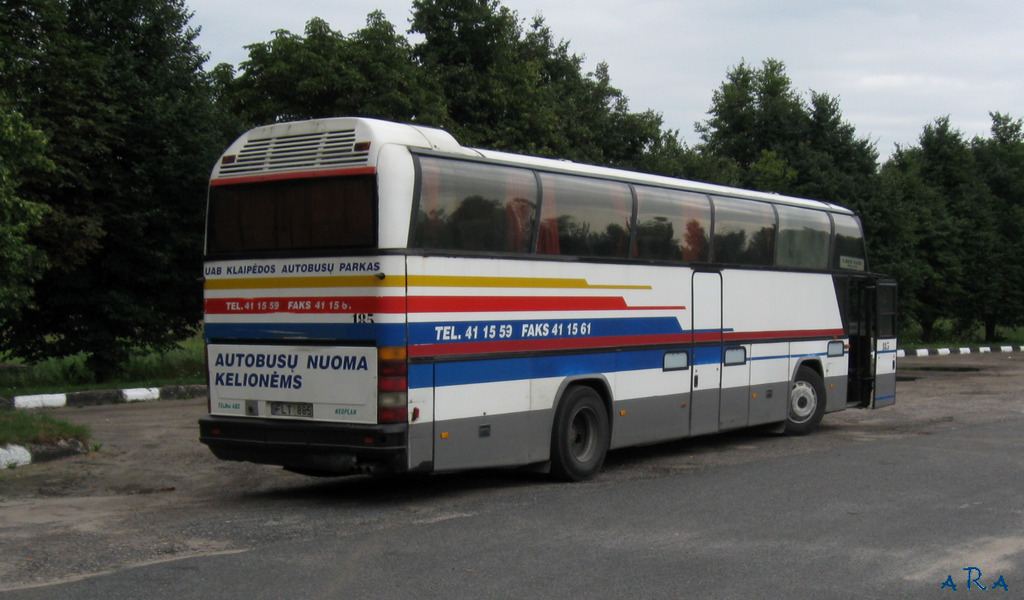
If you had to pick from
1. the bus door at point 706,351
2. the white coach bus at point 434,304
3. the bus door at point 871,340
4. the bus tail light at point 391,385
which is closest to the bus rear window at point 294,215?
the white coach bus at point 434,304

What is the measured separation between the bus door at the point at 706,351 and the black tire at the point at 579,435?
6.40 feet

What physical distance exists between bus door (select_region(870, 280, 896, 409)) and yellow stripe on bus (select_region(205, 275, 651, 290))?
7.45 meters

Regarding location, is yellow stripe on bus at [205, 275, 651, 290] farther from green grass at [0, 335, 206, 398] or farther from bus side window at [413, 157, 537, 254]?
green grass at [0, 335, 206, 398]

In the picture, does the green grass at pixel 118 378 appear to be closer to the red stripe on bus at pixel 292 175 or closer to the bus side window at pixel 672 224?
the red stripe on bus at pixel 292 175

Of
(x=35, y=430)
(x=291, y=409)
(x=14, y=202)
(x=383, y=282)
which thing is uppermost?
(x=14, y=202)

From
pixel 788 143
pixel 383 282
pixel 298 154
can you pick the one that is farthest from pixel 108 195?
pixel 788 143

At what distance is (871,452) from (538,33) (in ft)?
142

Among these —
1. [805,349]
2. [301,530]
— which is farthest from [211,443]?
[805,349]

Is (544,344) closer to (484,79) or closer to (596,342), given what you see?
(596,342)

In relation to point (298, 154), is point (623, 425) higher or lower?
lower

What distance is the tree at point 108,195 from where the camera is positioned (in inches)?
770

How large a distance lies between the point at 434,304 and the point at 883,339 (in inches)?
372

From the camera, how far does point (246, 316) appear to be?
9.77m

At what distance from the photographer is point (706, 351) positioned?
1316 cm
